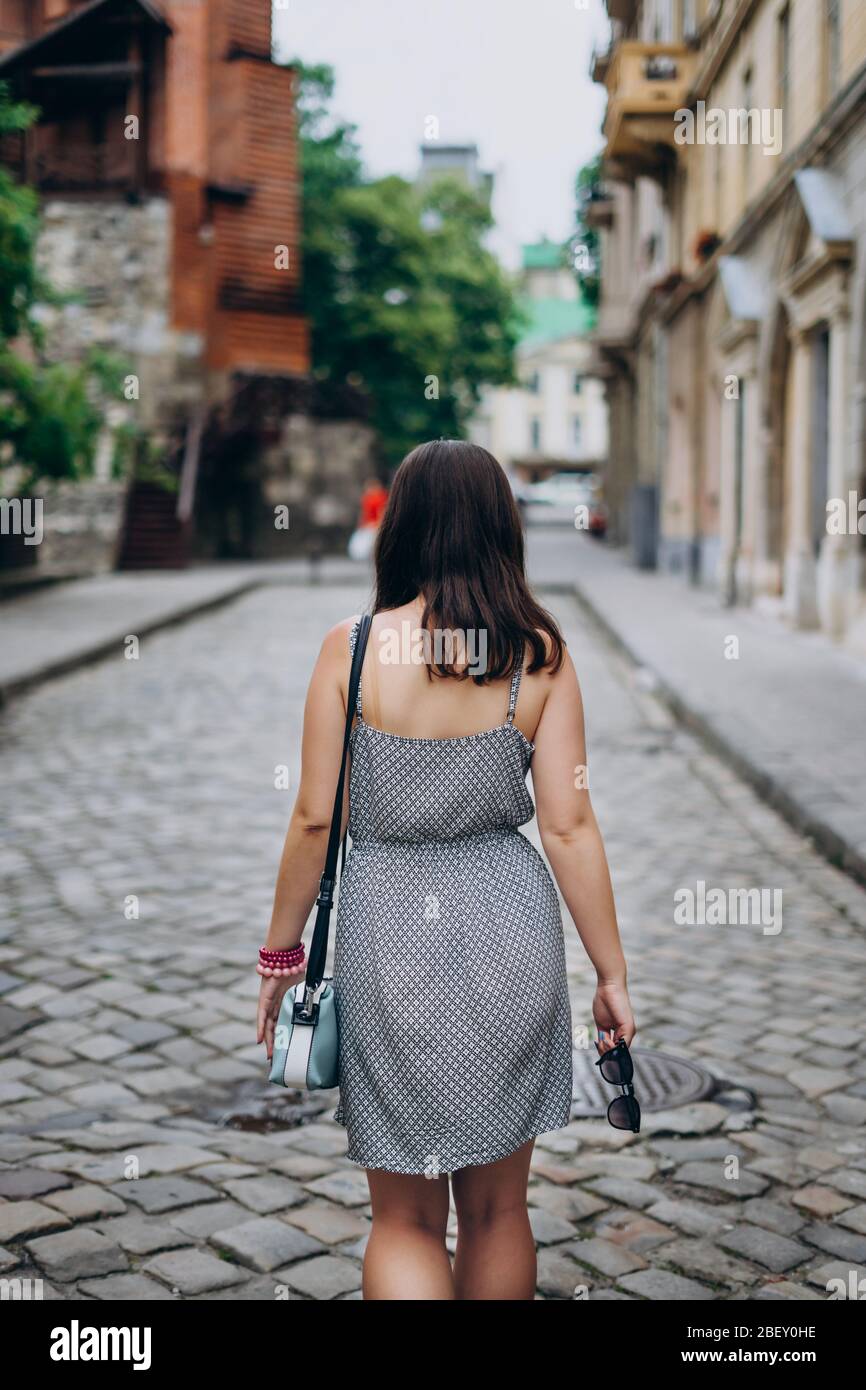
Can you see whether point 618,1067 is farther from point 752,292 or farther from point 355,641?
point 752,292

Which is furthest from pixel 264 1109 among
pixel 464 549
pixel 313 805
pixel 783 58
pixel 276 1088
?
pixel 783 58

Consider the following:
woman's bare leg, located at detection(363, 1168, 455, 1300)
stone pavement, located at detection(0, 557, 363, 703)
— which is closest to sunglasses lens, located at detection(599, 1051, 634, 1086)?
woman's bare leg, located at detection(363, 1168, 455, 1300)

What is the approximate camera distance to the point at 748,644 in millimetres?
16250

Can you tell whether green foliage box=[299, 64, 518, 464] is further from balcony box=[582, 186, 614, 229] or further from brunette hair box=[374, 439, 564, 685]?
brunette hair box=[374, 439, 564, 685]

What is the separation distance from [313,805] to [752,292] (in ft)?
62.9

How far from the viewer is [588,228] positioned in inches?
1705

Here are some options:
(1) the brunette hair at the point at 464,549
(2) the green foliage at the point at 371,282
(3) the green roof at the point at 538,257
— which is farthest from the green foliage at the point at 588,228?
(3) the green roof at the point at 538,257

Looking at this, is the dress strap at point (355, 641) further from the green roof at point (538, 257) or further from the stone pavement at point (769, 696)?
the green roof at point (538, 257)

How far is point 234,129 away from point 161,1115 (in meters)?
35.2

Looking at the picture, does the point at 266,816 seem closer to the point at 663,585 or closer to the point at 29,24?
the point at 663,585

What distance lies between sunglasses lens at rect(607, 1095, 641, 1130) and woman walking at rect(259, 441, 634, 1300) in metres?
0.12

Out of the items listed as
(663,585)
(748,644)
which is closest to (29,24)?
(663,585)

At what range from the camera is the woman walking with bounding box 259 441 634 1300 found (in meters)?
2.60

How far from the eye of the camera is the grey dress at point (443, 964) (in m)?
2.60
